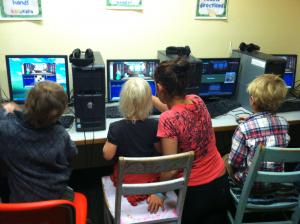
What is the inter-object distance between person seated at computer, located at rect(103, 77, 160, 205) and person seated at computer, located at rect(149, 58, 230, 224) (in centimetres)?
8

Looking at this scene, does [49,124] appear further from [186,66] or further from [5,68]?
[5,68]

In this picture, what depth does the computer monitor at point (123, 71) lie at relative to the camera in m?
2.26

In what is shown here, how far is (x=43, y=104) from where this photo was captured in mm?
1319

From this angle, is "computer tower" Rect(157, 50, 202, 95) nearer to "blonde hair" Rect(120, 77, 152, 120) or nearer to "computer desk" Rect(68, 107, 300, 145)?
"computer desk" Rect(68, 107, 300, 145)

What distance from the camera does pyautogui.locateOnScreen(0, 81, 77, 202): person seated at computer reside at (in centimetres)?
131

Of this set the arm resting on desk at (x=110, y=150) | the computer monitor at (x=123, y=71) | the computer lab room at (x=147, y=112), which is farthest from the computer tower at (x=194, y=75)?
the arm resting on desk at (x=110, y=150)

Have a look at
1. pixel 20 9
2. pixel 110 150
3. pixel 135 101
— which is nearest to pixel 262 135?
pixel 135 101

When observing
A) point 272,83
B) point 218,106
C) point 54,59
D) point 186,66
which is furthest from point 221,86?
point 54,59

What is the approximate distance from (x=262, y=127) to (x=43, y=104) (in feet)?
3.75

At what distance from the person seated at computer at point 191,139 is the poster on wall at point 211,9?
1.12 m

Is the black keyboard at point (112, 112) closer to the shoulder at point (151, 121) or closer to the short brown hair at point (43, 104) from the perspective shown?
the shoulder at point (151, 121)

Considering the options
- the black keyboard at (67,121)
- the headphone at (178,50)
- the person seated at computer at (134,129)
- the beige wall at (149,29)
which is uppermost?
the beige wall at (149,29)

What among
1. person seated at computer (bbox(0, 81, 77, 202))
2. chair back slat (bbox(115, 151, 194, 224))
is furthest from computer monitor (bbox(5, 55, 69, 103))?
chair back slat (bbox(115, 151, 194, 224))

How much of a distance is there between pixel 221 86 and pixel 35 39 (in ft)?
5.07
